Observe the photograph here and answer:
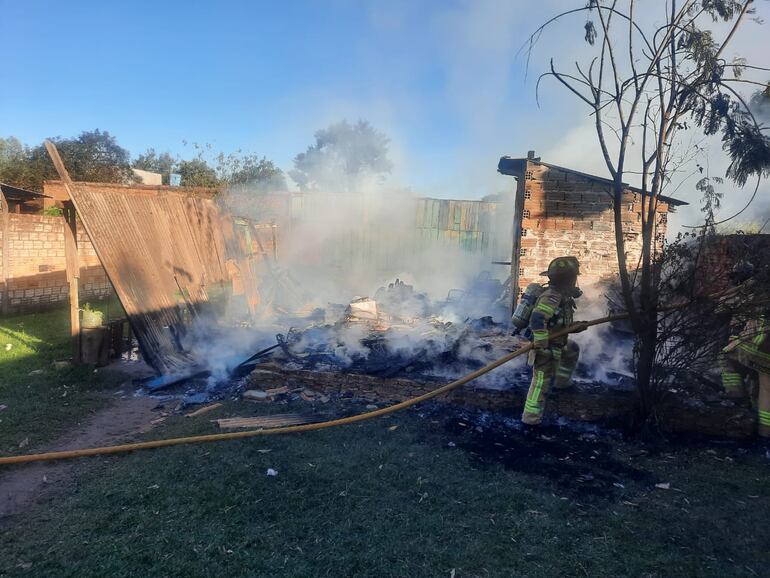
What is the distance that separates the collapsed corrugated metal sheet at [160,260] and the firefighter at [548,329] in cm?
494

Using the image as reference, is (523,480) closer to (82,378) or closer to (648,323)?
(648,323)

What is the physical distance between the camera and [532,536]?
9.96ft

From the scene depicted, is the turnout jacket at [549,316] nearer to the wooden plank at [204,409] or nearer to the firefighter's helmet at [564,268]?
the firefighter's helmet at [564,268]

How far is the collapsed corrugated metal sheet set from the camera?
6473 mm

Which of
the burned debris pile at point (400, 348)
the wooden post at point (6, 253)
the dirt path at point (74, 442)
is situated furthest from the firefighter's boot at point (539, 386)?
the wooden post at point (6, 253)

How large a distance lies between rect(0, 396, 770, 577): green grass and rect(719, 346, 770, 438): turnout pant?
21.0 inches

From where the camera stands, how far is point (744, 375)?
5.04 m

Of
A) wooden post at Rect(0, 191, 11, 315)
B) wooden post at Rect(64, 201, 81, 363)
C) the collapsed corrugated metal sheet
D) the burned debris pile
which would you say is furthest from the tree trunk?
wooden post at Rect(0, 191, 11, 315)

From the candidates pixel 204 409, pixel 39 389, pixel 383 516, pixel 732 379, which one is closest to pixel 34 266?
pixel 39 389

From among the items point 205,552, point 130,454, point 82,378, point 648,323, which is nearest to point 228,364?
point 82,378

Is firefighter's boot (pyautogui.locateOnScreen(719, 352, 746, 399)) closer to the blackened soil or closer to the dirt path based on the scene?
the blackened soil

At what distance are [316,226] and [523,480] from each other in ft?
45.2

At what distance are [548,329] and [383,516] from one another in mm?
2791

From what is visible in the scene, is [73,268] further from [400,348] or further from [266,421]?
[400,348]
